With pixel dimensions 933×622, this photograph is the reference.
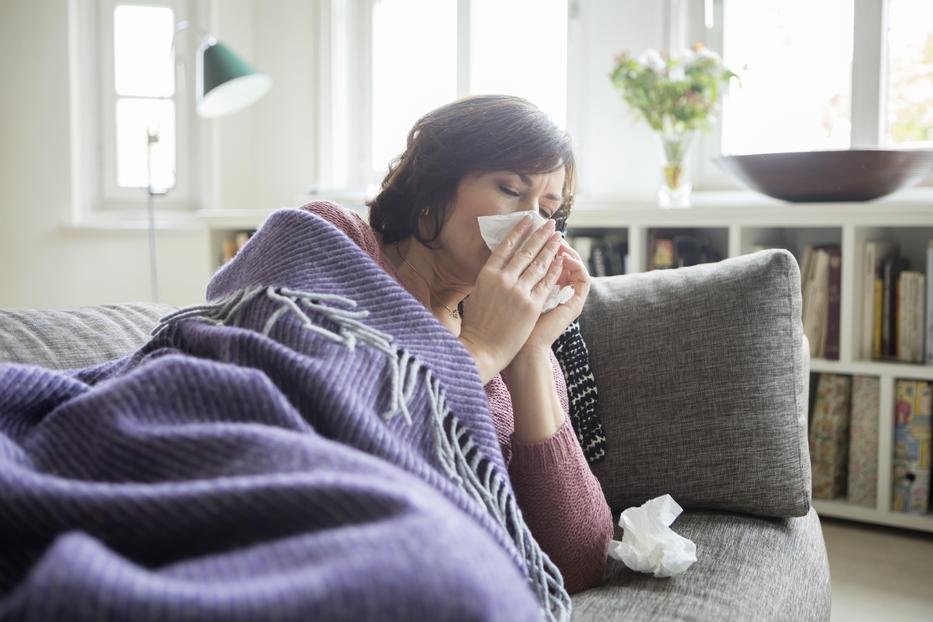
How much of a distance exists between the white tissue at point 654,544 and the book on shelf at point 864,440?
1.54m

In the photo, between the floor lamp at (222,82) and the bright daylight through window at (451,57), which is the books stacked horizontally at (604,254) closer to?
the bright daylight through window at (451,57)

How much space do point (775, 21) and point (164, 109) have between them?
2610 millimetres

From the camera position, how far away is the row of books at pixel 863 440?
2.54 metres

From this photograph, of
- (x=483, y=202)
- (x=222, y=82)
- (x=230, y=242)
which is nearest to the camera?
(x=483, y=202)

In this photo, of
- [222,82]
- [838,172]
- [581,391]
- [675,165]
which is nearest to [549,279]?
[581,391]

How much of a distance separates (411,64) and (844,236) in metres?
2.19

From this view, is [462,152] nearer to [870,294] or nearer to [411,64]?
[870,294]

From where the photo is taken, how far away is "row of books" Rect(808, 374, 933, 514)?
2.54m

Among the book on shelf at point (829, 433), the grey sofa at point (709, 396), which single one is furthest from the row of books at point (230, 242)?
the book on shelf at point (829, 433)

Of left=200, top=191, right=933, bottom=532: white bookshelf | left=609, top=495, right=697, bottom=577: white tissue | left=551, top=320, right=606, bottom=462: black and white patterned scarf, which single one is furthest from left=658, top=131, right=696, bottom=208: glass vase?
left=609, top=495, right=697, bottom=577: white tissue

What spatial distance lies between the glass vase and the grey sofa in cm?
162

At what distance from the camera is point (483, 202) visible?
4.35 ft

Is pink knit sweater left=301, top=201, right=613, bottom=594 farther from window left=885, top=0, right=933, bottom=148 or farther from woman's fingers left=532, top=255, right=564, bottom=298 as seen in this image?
window left=885, top=0, right=933, bottom=148

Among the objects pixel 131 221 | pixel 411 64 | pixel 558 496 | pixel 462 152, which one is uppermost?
pixel 411 64
